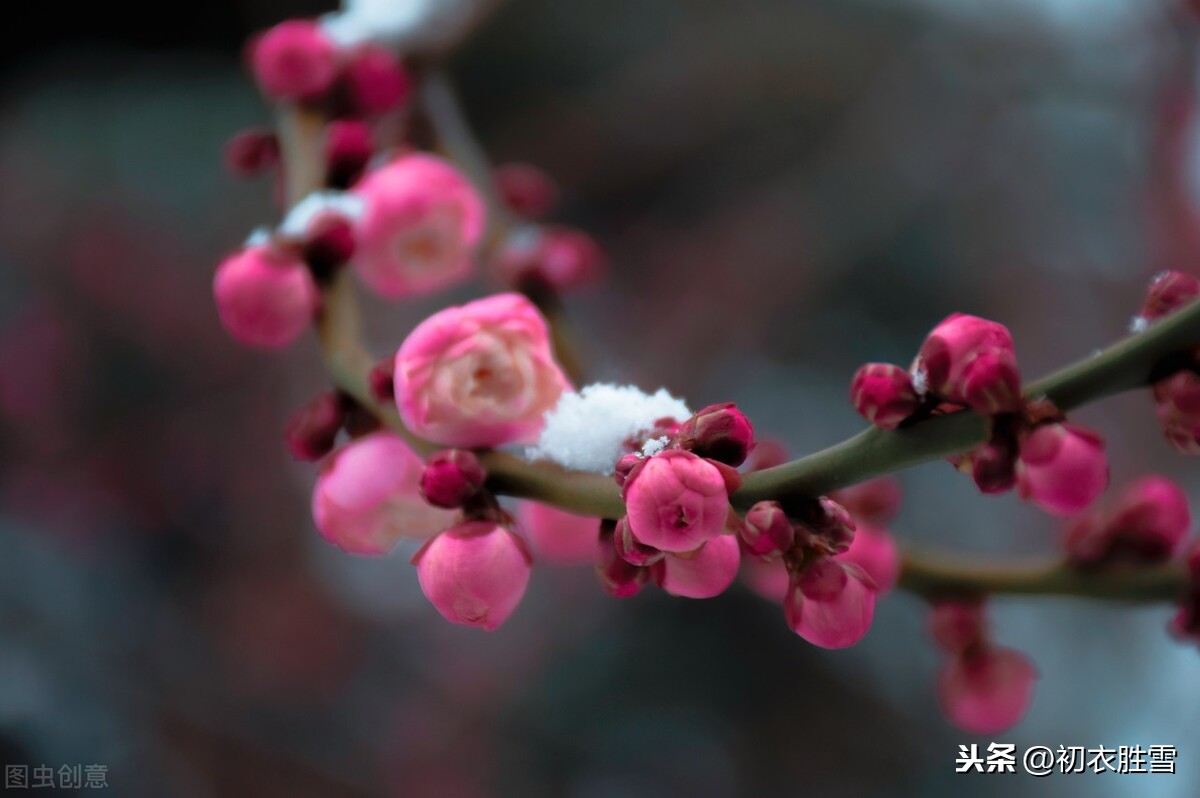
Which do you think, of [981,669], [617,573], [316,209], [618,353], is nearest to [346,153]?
[316,209]

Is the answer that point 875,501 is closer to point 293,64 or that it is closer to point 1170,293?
point 1170,293

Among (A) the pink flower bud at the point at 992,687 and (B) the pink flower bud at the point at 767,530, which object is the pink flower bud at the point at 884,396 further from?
(A) the pink flower bud at the point at 992,687

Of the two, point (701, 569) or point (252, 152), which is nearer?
point (701, 569)

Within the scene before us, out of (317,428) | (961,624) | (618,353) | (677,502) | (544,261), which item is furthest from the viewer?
(618,353)

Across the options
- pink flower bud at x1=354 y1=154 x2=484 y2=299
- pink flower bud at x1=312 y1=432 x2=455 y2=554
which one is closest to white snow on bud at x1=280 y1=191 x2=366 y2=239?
pink flower bud at x1=354 y1=154 x2=484 y2=299

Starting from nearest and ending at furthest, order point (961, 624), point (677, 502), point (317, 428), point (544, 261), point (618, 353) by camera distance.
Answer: point (677, 502), point (317, 428), point (961, 624), point (544, 261), point (618, 353)
